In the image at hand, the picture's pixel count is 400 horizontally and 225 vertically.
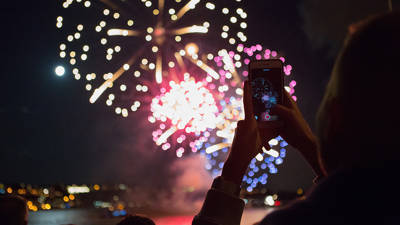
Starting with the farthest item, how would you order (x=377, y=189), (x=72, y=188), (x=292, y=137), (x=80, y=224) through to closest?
(x=72, y=188) < (x=80, y=224) < (x=292, y=137) < (x=377, y=189)

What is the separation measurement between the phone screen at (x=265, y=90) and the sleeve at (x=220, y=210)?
0.51 m

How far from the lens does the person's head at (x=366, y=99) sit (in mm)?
1034

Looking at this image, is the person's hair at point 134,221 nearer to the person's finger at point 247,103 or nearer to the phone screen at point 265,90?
the phone screen at point 265,90

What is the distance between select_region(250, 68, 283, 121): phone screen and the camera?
2.05m

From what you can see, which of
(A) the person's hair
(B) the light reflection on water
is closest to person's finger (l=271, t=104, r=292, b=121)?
(A) the person's hair

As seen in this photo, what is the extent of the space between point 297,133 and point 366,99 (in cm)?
79

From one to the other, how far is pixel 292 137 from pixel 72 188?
515 feet

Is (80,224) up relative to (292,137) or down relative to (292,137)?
down

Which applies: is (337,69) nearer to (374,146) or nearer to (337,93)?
(337,93)

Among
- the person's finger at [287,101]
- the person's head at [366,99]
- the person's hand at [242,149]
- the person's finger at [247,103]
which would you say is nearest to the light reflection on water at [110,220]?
the person's finger at [287,101]

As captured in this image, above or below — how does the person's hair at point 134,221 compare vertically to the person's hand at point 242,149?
below

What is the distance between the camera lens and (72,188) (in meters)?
149

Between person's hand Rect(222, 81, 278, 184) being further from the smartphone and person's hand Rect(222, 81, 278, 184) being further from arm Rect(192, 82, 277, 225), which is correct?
the smartphone

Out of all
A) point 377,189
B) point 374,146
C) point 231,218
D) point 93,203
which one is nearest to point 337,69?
point 374,146
